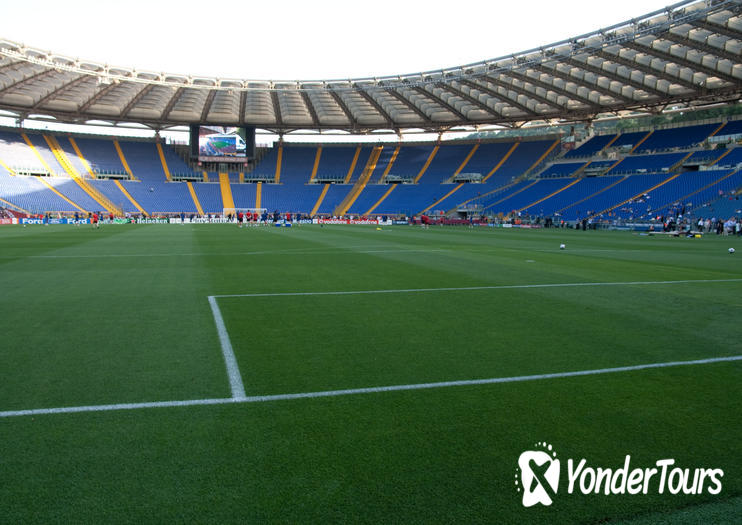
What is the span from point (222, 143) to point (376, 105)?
22354 mm

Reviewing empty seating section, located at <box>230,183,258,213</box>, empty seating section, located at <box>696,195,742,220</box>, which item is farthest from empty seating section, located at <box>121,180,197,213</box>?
empty seating section, located at <box>696,195,742,220</box>

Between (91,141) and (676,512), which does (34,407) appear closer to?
(676,512)

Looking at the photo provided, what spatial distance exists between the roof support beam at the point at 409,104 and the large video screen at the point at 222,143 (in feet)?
73.2

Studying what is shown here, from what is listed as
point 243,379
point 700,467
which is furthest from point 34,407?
point 700,467

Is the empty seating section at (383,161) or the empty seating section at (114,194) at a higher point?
the empty seating section at (383,161)

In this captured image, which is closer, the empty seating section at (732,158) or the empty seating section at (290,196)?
the empty seating section at (732,158)

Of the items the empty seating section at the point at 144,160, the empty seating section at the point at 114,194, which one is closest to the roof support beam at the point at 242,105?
the empty seating section at the point at 144,160

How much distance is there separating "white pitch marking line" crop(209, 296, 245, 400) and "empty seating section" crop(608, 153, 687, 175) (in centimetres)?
6079

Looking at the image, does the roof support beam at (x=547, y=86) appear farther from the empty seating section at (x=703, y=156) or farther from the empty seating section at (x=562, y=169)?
the empty seating section at (x=703, y=156)

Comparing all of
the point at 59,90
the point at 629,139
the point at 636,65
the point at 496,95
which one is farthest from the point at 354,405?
the point at 629,139

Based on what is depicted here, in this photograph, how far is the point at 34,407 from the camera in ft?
13.5

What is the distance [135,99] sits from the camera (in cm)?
6031

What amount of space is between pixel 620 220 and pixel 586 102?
14.1m

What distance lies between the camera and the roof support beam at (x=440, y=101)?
193 feet
